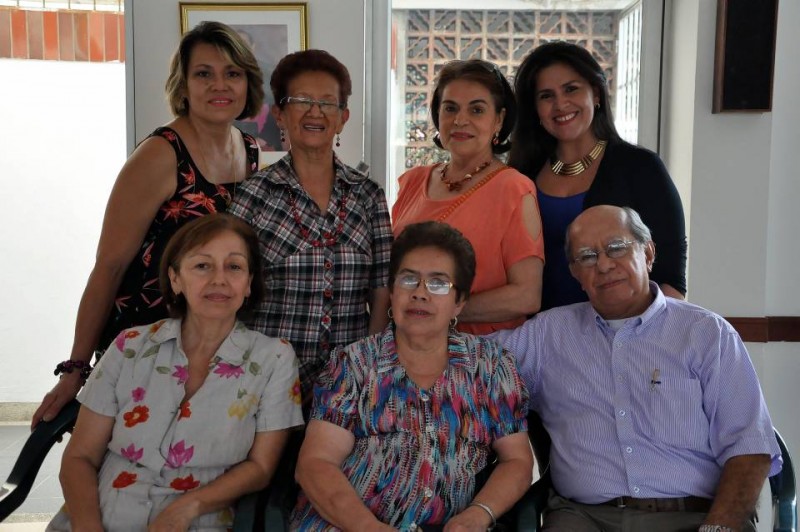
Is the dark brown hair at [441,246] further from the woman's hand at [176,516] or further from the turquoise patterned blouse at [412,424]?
the woman's hand at [176,516]

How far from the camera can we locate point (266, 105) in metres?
3.18

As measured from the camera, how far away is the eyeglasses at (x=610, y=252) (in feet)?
6.98

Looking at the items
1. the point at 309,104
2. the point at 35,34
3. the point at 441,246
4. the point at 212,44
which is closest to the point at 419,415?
the point at 441,246

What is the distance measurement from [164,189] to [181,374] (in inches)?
21.9

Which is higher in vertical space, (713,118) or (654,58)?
(654,58)

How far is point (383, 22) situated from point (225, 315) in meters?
1.68

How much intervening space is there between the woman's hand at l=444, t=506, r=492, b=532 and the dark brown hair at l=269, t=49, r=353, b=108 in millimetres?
1163

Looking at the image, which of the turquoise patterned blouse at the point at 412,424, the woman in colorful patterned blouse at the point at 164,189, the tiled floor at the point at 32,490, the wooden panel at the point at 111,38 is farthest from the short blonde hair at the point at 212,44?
the wooden panel at the point at 111,38

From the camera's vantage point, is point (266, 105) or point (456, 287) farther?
point (266, 105)

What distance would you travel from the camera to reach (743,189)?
3184 mm

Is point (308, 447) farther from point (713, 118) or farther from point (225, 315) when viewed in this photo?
point (713, 118)

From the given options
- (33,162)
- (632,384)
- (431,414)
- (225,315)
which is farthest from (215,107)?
(33,162)

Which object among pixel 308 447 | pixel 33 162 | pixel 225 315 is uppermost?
pixel 33 162

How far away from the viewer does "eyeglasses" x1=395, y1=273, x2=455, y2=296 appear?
2.03m
